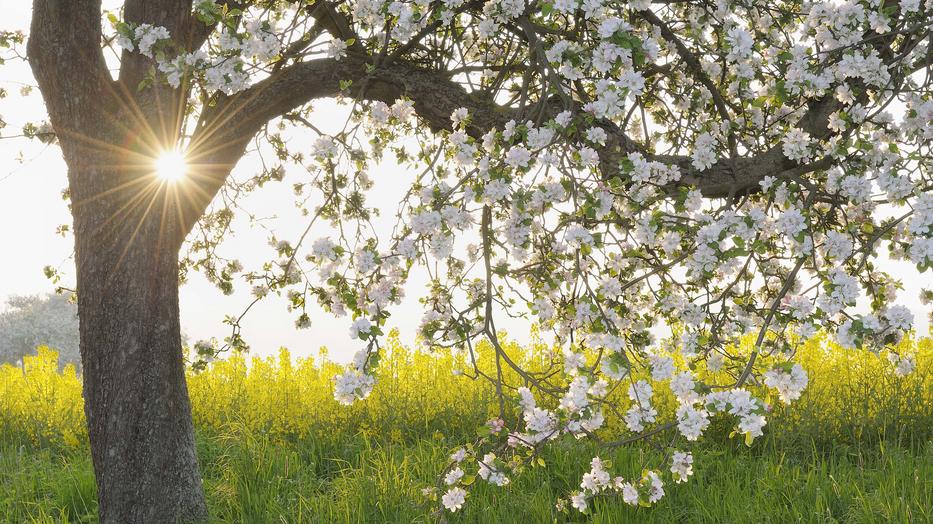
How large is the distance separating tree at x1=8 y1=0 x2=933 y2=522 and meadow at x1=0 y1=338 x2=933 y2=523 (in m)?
0.87

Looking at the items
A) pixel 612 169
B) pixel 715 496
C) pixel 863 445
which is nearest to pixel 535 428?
pixel 612 169

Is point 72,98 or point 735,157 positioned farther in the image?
point 72,98

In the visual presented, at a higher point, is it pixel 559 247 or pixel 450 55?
pixel 450 55

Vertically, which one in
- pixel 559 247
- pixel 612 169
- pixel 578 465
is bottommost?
pixel 578 465

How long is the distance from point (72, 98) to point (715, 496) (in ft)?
18.7

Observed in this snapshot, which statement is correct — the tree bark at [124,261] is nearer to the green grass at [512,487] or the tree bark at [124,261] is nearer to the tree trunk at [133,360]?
the tree trunk at [133,360]

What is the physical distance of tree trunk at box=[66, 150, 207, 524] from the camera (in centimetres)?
543

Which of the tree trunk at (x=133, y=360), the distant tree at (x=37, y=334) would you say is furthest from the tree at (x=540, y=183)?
the distant tree at (x=37, y=334)

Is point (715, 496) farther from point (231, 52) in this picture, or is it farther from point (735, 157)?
point (231, 52)

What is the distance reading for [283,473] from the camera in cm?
656

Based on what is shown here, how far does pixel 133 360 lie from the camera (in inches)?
213

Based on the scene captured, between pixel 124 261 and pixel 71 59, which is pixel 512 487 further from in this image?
pixel 71 59

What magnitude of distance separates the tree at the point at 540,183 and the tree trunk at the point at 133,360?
16 mm

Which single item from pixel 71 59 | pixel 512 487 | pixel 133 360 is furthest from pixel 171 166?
pixel 512 487
